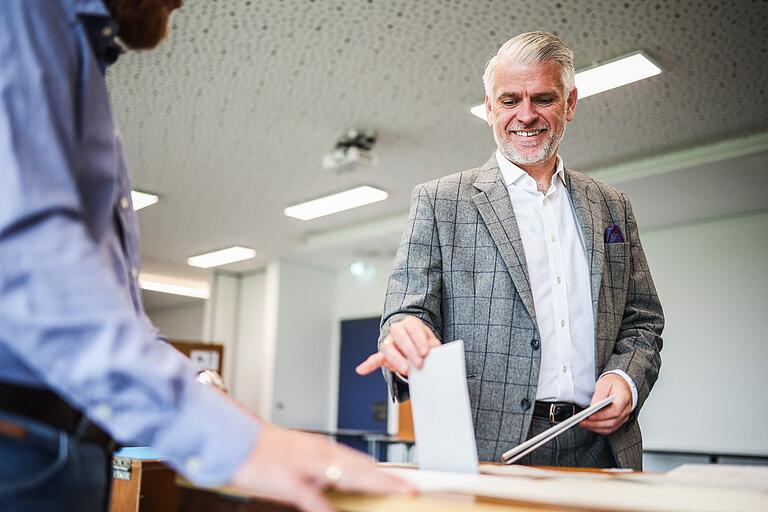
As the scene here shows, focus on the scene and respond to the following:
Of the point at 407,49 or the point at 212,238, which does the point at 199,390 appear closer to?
the point at 407,49

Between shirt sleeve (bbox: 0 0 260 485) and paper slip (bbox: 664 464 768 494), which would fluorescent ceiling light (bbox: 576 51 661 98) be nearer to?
paper slip (bbox: 664 464 768 494)

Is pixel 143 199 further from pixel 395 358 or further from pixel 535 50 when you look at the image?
pixel 395 358

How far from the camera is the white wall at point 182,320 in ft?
38.9

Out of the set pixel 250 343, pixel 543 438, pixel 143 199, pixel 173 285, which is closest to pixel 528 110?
pixel 543 438

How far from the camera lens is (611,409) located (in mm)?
1316

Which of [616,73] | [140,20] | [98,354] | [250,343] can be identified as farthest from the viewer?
[250,343]

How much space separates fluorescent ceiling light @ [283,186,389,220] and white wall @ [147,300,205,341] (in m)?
5.62

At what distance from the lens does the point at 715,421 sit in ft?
19.1

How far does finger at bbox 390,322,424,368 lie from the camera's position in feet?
3.25

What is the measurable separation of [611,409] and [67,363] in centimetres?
102

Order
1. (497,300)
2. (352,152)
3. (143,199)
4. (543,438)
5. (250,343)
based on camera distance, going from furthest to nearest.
Answer: (250,343) → (143,199) → (352,152) → (497,300) → (543,438)

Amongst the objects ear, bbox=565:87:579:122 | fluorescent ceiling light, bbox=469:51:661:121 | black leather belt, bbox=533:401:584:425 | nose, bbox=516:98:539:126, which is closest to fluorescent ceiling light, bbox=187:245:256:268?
fluorescent ceiling light, bbox=469:51:661:121

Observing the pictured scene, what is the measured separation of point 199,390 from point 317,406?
8.30 m

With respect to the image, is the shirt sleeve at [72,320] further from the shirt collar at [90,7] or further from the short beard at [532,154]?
the short beard at [532,154]
